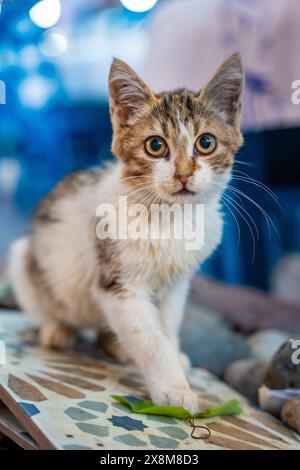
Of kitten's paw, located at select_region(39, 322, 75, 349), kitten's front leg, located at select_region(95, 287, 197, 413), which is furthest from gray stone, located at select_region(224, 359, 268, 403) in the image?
kitten's paw, located at select_region(39, 322, 75, 349)

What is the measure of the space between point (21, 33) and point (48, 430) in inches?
73.1

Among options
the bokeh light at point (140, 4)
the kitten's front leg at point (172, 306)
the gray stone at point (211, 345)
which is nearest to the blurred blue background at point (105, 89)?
the bokeh light at point (140, 4)

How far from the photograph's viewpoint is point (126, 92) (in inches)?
56.7

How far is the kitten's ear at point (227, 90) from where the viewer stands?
1362 millimetres

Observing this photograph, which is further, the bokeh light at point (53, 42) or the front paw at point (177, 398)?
the bokeh light at point (53, 42)

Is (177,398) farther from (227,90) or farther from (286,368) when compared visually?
(227,90)

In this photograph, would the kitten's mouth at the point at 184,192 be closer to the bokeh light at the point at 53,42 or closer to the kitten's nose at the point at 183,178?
the kitten's nose at the point at 183,178

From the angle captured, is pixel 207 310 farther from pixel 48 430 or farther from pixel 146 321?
pixel 48 430

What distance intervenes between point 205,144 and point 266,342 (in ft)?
3.60

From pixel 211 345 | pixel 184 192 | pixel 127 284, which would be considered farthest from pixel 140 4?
pixel 211 345

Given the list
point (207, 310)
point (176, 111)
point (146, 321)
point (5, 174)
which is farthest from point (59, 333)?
point (5, 174)

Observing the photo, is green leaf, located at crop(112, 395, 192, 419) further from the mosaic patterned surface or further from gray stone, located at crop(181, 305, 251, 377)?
gray stone, located at crop(181, 305, 251, 377)

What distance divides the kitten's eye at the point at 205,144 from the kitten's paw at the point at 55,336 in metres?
0.97

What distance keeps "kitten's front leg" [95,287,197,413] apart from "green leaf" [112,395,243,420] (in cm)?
3
